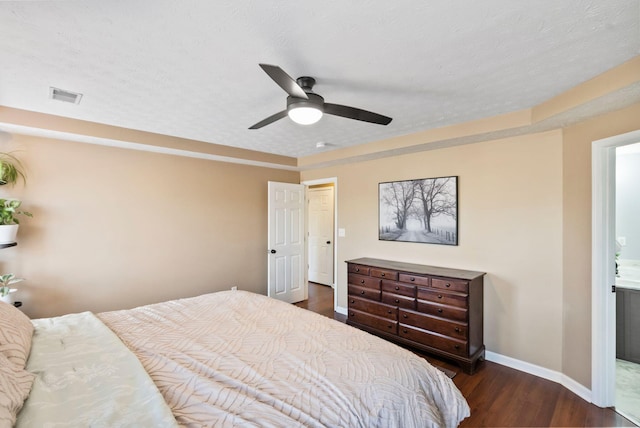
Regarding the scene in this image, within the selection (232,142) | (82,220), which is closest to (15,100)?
(82,220)

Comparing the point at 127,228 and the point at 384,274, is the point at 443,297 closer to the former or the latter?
the point at 384,274

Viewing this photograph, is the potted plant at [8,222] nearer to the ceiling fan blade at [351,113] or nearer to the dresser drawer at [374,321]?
the ceiling fan blade at [351,113]

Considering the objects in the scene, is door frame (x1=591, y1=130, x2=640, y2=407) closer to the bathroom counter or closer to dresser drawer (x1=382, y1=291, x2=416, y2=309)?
the bathroom counter

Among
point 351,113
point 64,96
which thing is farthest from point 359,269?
point 64,96

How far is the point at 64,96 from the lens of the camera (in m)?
2.23

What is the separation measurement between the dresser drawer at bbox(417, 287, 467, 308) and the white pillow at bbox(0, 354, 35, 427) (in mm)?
2928

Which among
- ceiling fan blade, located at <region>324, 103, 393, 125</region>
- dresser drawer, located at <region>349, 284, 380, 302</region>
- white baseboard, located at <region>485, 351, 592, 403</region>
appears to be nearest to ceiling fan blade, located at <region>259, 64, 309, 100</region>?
ceiling fan blade, located at <region>324, 103, 393, 125</region>

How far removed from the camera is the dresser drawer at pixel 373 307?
3242 millimetres

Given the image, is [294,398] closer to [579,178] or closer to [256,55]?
[256,55]

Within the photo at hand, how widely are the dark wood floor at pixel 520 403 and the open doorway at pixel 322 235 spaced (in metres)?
3.42

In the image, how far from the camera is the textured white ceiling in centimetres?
131

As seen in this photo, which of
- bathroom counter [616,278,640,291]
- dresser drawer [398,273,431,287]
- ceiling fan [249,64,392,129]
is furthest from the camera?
dresser drawer [398,273,431,287]

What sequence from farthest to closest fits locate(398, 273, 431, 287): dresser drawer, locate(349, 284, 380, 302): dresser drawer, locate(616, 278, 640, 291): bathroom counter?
locate(349, 284, 380, 302): dresser drawer → locate(398, 273, 431, 287): dresser drawer → locate(616, 278, 640, 291): bathroom counter

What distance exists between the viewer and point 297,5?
4.20 feet
